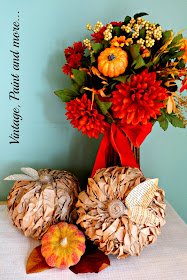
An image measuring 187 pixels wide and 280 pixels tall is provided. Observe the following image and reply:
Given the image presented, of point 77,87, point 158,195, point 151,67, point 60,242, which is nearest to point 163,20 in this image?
point 151,67

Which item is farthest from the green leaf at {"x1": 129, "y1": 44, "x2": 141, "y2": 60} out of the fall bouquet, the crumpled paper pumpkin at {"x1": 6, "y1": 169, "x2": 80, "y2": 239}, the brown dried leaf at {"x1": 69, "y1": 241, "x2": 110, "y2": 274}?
the brown dried leaf at {"x1": 69, "y1": 241, "x2": 110, "y2": 274}

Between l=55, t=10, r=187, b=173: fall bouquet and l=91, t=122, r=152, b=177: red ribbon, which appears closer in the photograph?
l=55, t=10, r=187, b=173: fall bouquet

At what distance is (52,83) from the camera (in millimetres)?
928

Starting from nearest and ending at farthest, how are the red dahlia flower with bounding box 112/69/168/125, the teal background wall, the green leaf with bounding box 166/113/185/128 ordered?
the red dahlia flower with bounding box 112/69/168/125 < the green leaf with bounding box 166/113/185/128 < the teal background wall

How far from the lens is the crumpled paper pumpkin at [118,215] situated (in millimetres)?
660

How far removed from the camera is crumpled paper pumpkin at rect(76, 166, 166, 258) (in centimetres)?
66

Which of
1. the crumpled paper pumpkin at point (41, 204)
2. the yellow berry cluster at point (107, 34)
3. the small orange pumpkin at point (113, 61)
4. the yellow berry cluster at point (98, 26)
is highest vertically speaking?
the yellow berry cluster at point (98, 26)

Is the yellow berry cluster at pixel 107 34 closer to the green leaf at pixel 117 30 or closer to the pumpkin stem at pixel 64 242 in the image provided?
the green leaf at pixel 117 30

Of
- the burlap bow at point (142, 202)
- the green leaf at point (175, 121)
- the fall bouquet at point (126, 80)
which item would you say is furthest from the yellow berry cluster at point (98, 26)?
the burlap bow at point (142, 202)

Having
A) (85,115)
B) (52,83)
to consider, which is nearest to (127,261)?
(85,115)

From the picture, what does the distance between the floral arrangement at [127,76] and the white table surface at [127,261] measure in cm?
36

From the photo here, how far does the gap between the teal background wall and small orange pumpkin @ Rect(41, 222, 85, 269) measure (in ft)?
1.15

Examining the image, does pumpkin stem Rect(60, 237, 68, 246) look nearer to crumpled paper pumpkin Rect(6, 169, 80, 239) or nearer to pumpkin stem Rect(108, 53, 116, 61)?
crumpled paper pumpkin Rect(6, 169, 80, 239)

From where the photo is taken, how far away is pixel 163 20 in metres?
0.93
